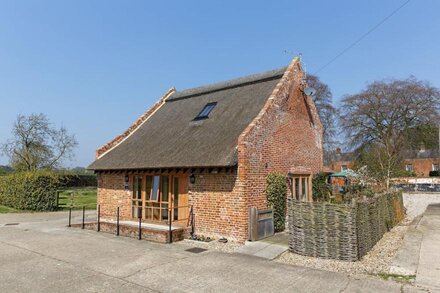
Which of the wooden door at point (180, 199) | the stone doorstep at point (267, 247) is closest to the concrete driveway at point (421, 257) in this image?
the stone doorstep at point (267, 247)

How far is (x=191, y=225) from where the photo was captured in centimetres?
1266

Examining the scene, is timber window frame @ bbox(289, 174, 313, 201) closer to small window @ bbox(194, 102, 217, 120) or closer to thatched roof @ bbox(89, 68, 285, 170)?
thatched roof @ bbox(89, 68, 285, 170)

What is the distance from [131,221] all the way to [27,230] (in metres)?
4.75

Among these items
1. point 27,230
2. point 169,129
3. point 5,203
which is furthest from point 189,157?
point 5,203

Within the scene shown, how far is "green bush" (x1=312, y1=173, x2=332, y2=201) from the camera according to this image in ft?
54.1

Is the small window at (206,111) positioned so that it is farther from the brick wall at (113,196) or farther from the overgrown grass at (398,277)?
the overgrown grass at (398,277)

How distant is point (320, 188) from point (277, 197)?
517 cm

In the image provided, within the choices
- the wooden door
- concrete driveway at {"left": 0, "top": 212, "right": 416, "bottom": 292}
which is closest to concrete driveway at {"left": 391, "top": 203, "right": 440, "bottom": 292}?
concrete driveway at {"left": 0, "top": 212, "right": 416, "bottom": 292}

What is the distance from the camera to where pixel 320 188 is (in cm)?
1684

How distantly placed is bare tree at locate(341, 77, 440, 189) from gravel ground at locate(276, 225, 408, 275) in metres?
32.6

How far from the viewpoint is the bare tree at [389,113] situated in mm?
40750

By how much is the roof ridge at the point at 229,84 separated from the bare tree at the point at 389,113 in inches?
1123

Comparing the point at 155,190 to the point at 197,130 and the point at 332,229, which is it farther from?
the point at 332,229

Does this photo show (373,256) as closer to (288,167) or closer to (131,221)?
(288,167)
